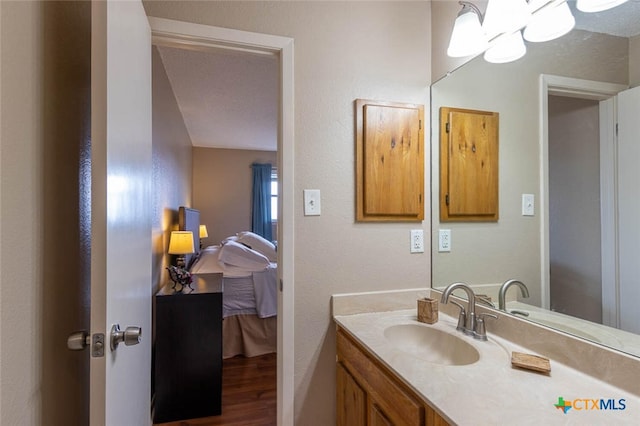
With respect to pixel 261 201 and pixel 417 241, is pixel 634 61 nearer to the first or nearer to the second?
pixel 417 241

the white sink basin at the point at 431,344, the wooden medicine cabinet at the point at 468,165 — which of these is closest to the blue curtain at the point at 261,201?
the wooden medicine cabinet at the point at 468,165

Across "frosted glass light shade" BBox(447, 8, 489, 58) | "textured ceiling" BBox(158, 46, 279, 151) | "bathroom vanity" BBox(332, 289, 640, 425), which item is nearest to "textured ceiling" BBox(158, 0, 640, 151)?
"textured ceiling" BBox(158, 46, 279, 151)

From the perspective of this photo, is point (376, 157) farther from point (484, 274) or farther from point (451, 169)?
point (484, 274)

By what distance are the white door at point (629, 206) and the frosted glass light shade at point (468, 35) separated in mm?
601

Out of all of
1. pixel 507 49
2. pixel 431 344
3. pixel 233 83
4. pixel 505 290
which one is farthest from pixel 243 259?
pixel 507 49

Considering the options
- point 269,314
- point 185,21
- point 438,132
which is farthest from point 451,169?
point 269,314

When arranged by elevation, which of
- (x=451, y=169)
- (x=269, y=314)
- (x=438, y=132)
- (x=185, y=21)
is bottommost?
(x=269, y=314)

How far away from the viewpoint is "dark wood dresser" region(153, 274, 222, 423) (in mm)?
1956

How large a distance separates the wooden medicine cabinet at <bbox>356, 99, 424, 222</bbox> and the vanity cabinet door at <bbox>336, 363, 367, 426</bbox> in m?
0.73

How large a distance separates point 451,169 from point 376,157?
402 mm

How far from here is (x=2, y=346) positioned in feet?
1.84

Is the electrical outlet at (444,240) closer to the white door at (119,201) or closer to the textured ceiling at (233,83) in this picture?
the textured ceiling at (233,83)

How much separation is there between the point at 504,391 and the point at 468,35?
135cm

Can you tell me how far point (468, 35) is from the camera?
1345 mm
